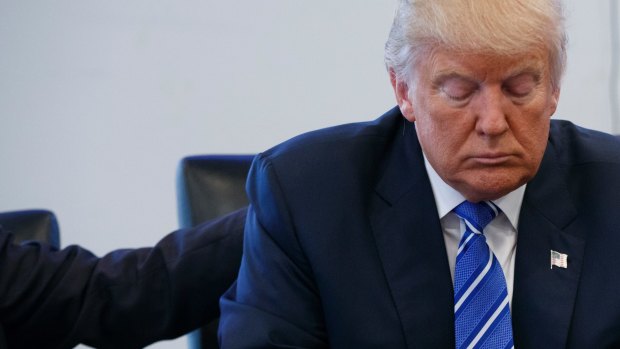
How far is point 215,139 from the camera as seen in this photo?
3.19m

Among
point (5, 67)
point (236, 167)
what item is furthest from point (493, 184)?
point (5, 67)

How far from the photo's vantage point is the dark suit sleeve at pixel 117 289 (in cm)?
192

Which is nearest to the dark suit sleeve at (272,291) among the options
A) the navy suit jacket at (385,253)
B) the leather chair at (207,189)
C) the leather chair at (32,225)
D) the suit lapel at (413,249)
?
the navy suit jacket at (385,253)

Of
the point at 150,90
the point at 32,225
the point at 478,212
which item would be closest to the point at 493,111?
the point at 478,212

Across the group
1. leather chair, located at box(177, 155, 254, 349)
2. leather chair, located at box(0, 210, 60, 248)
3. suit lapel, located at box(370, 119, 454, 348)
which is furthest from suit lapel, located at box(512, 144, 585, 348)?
leather chair, located at box(0, 210, 60, 248)

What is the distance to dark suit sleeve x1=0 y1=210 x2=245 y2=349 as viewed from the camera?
6.30ft

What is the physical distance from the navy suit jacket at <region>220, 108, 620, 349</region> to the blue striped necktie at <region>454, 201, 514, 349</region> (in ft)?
0.08

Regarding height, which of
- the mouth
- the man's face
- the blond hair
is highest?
the blond hair

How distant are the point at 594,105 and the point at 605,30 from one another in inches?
9.7

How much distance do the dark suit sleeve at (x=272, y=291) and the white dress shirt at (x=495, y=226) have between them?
0.77 ft

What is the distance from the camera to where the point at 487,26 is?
1451mm

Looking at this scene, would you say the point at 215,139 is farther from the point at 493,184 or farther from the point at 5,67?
the point at 493,184

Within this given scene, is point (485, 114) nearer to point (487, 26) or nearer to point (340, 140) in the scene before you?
point (487, 26)

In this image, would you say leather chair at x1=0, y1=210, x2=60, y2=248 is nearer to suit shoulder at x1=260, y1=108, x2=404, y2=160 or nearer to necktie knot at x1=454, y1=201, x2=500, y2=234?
suit shoulder at x1=260, y1=108, x2=404, y2=160
